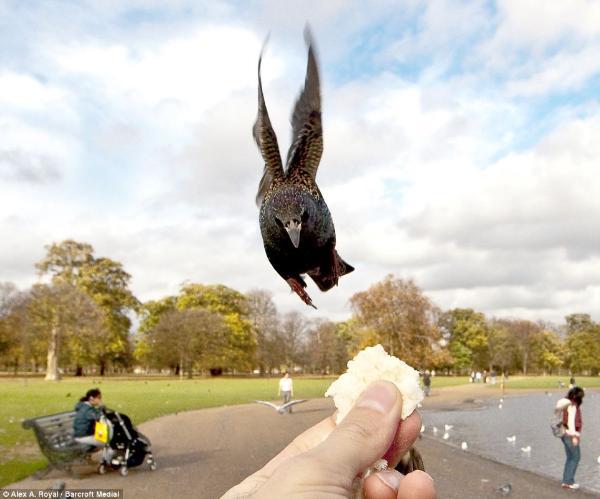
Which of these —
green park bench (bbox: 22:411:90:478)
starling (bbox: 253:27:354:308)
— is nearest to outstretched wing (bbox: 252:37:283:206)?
starling (bbox: 253:27:354:308)

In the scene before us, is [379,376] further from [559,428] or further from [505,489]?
[559,428]

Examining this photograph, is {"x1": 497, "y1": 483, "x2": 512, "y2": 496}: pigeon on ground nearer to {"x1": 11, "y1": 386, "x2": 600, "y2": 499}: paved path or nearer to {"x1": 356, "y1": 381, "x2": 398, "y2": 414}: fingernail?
{"x1": 11, "y1": 386, "x2": 600, "y2": 499}: paved path

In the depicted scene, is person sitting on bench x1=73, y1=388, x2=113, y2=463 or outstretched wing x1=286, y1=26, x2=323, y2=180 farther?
person sitting on bench x1=73, y1=388, x2=113, y2=463

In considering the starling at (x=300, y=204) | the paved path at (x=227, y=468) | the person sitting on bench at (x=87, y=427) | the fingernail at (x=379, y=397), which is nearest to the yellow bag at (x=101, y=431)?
the person sitting on bench at (x=87, y=427)

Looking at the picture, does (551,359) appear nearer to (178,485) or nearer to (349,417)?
(178,485)

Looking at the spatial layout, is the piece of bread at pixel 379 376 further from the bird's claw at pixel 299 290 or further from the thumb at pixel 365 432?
the bird's claw at pixel 299 290

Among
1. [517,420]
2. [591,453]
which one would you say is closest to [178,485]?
[591,453]
